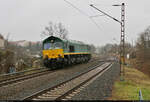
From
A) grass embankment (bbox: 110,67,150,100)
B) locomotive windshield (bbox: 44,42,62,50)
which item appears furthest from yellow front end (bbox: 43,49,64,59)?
grass embankment (bbox: 110,67,150,100)

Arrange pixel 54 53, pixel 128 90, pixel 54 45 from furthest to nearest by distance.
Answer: pixel 54 45, pixel 54 53, pixel 128 90

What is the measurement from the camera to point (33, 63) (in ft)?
80.5

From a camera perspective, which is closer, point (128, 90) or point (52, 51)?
point (128, 90)

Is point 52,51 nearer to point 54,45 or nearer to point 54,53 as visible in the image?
point 54,53

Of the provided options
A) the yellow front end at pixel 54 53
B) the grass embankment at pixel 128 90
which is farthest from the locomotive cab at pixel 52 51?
the grass embankment at pixel 128 90

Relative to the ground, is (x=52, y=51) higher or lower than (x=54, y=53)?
higher

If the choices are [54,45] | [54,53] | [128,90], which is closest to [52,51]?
[54,53]

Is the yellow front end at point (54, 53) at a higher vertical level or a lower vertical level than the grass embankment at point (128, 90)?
higher

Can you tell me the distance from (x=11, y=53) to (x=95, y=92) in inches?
597

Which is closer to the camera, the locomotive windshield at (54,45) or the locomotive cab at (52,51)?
the locomotive cab at (52,51)

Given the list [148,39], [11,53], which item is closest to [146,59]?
[148,39]

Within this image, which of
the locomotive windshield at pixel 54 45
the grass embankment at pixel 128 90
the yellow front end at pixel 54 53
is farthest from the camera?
the locomotive windshield at pixel 54 45

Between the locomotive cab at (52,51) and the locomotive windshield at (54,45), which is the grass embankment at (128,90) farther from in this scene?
the locomotive windshield at (54,45)

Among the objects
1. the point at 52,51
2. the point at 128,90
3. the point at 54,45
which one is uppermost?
the point at 54,45
